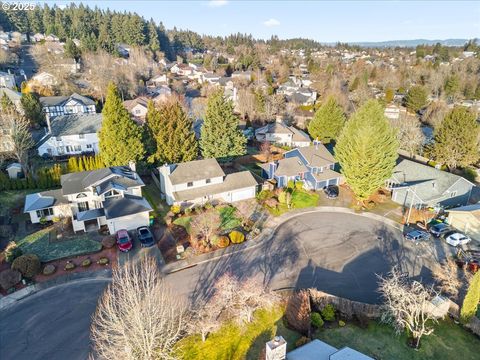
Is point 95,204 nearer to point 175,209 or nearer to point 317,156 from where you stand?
point 175,209

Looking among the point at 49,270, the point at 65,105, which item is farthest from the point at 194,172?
the point at 65,105

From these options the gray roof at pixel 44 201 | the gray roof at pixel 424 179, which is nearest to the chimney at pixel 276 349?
the gray roof at pixel 44 201

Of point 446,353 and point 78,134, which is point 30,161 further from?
point 446,353

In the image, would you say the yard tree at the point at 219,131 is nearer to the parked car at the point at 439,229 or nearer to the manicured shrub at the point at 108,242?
the manicured shrub at the point at 108,242

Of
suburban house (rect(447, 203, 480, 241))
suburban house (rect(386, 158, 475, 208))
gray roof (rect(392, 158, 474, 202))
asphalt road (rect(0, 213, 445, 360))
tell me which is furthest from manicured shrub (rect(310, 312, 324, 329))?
gray roof (rect(392, 158, 474, 202))

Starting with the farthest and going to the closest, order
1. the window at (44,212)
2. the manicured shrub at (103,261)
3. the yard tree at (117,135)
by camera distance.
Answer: the yard tree at (117,135)
the window at (44,212)
the manicured shrub at (103,261)

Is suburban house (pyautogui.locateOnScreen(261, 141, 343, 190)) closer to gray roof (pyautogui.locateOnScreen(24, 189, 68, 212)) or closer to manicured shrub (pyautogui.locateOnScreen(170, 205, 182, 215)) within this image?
manicured shrub (pyautogui.locateOnScreen(170, 205, 182, 215))

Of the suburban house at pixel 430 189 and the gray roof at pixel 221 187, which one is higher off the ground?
the gray roof at pixel 221 187
